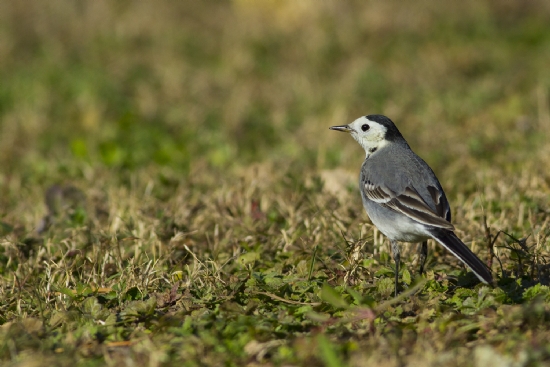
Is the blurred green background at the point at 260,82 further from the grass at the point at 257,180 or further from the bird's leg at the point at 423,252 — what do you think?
the bird's leg at the point at 423,252

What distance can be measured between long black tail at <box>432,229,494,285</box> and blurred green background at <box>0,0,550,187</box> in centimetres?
336

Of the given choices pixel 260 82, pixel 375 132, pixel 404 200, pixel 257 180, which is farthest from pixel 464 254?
pixel 260 82

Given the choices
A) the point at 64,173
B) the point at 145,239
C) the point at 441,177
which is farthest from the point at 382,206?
the point at 64,173

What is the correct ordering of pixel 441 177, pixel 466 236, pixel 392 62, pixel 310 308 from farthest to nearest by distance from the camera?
pixel 392 62, pixel 441 177, pixel 466 236, pixel 310 308

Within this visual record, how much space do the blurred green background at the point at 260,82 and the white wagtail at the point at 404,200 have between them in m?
2.39

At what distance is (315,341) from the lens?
4.22 meters

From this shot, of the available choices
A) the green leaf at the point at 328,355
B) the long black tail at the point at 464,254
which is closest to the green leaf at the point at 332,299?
the green leaf at the point at 328,355

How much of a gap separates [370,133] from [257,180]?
1698mm

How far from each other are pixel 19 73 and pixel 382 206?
893 cm

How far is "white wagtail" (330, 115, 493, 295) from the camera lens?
501 cm

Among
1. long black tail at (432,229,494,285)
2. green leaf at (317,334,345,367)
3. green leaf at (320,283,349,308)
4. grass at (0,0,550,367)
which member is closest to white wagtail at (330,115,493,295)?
long black tail at (432,229,494,285)

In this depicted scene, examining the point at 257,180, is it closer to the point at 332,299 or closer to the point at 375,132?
the point at 375,132

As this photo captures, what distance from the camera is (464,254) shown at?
474cm

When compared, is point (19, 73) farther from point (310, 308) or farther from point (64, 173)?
point (310, 308)
